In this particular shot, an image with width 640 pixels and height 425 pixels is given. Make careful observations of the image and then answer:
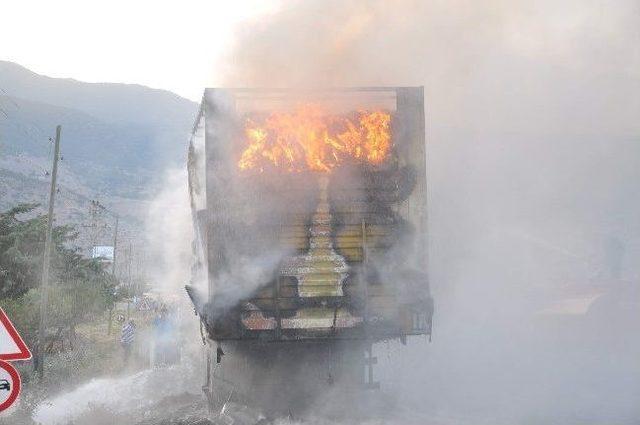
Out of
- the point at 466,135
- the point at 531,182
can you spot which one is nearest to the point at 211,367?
the point at 466,135

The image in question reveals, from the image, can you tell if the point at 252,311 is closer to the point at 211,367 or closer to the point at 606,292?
the point at 211,367

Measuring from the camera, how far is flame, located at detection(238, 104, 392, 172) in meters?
8.33

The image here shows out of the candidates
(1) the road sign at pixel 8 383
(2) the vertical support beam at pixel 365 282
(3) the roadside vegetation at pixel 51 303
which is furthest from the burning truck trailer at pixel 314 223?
(3) the roadside vegetation at pixel 51 303

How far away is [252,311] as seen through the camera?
823 centimetres

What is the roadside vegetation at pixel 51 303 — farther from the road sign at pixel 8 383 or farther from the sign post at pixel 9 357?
the road sign at pixel 8 383

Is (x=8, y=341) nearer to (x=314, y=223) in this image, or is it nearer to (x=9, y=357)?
(x=9, y=357)

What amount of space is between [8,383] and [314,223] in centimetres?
463

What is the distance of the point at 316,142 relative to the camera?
838cm

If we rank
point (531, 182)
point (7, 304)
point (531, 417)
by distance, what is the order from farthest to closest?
point (531, 182) → point (7, 304) → point (531, 417)

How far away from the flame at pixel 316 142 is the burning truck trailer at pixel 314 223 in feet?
0.04

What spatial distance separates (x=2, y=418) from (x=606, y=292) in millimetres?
12475

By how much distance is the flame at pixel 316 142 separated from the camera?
833 cm

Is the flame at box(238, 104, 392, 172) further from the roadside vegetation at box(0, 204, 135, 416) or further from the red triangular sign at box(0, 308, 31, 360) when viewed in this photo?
the roadside vegetation at box(0, 204, 135, 416)

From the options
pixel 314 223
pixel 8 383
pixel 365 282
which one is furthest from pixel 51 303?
pixel 8 383
